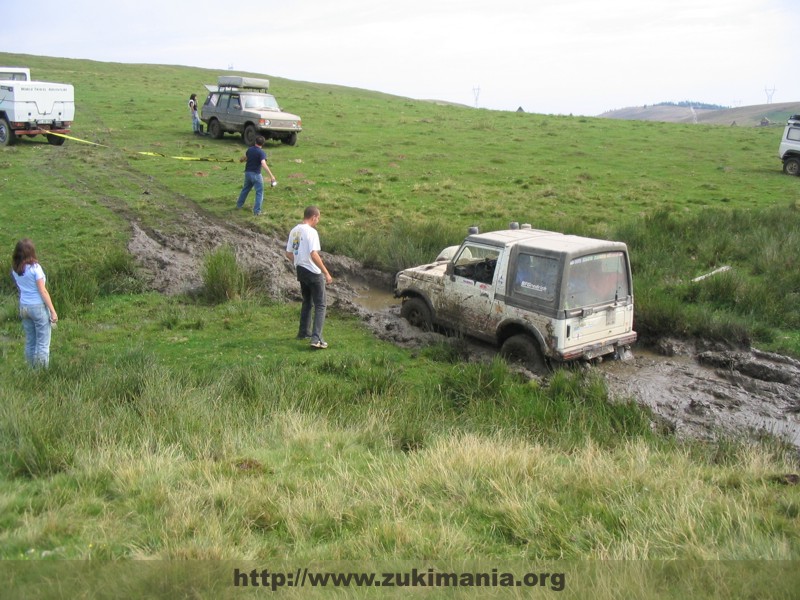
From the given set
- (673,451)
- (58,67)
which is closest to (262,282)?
(673,451)

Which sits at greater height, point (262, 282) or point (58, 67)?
point (58, 67)

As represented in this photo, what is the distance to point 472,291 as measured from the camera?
1125 cm

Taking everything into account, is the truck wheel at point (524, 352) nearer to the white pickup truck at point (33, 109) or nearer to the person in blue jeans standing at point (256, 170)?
the person in blue jeans standing at point (256, 170)

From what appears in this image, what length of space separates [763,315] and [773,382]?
2829 mm

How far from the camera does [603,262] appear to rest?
1029cm

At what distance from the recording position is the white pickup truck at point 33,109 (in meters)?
25.6

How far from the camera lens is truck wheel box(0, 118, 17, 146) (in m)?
26.3

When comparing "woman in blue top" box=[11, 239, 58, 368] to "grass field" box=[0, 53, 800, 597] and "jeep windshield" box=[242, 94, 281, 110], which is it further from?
"jeep windshield" box=[242, 94, 281, 110]

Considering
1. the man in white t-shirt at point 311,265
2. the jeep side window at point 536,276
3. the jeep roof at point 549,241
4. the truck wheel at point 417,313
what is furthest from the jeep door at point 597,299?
the man in white t-shirt at point 311,265

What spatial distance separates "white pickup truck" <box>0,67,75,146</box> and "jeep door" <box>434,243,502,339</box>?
20612 mm

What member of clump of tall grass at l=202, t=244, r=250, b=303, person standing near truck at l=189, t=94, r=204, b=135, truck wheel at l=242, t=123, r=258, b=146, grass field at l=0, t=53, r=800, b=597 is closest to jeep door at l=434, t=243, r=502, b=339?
grass field at l=0, t=53, r=800, b=597

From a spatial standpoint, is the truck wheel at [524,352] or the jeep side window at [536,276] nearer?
the jeep side window at [536,276]

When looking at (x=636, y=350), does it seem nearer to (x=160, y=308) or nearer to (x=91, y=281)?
(x=160, y=308)

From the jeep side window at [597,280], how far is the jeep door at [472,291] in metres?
1.22
